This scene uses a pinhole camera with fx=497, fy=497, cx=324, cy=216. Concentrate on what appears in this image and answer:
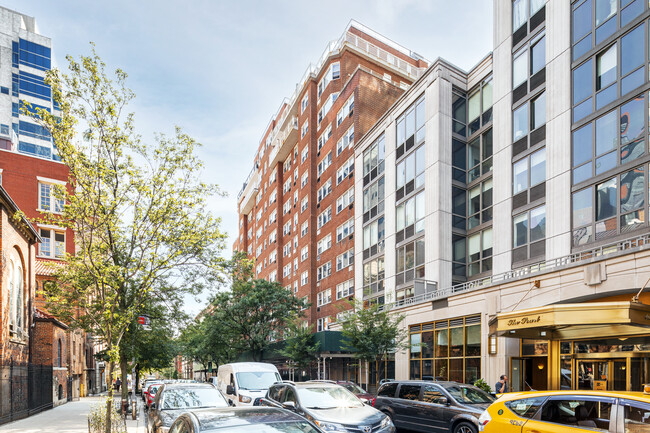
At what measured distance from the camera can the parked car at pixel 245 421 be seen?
5180mm

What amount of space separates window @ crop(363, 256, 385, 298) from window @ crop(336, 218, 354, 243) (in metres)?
4.31

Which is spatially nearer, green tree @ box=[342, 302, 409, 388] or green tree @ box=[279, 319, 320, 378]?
green tree @ box=[342, 302, 409, 388]

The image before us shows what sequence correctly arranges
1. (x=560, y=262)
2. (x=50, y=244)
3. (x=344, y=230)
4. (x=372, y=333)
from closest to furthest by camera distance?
(x=560, y=262) < (x=372, y=333) < (x=50, y=244) < (x=344, y=230)

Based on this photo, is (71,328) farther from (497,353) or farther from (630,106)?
(630,106)

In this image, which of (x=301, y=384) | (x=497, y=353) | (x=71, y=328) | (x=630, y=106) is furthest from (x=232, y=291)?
(x=630, y=106)

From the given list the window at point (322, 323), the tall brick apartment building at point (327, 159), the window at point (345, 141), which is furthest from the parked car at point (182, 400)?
the window at point (322, 323)

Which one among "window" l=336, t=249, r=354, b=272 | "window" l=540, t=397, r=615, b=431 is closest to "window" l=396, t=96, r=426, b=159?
"window" l=336, t=249, r=354, b=272

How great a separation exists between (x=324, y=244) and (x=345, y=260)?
528 cm

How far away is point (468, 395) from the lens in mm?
12656

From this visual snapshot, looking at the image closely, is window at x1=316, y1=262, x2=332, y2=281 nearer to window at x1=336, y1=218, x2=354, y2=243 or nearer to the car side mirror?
window at x1=336, y1=218, x2=354, y2=243

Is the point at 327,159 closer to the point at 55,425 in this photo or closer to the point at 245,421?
the point at 55,425

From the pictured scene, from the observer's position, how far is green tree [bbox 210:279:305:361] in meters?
38.8

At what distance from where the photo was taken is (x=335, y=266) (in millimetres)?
41469

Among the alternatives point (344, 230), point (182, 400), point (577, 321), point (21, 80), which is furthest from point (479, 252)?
point (21, 80)
